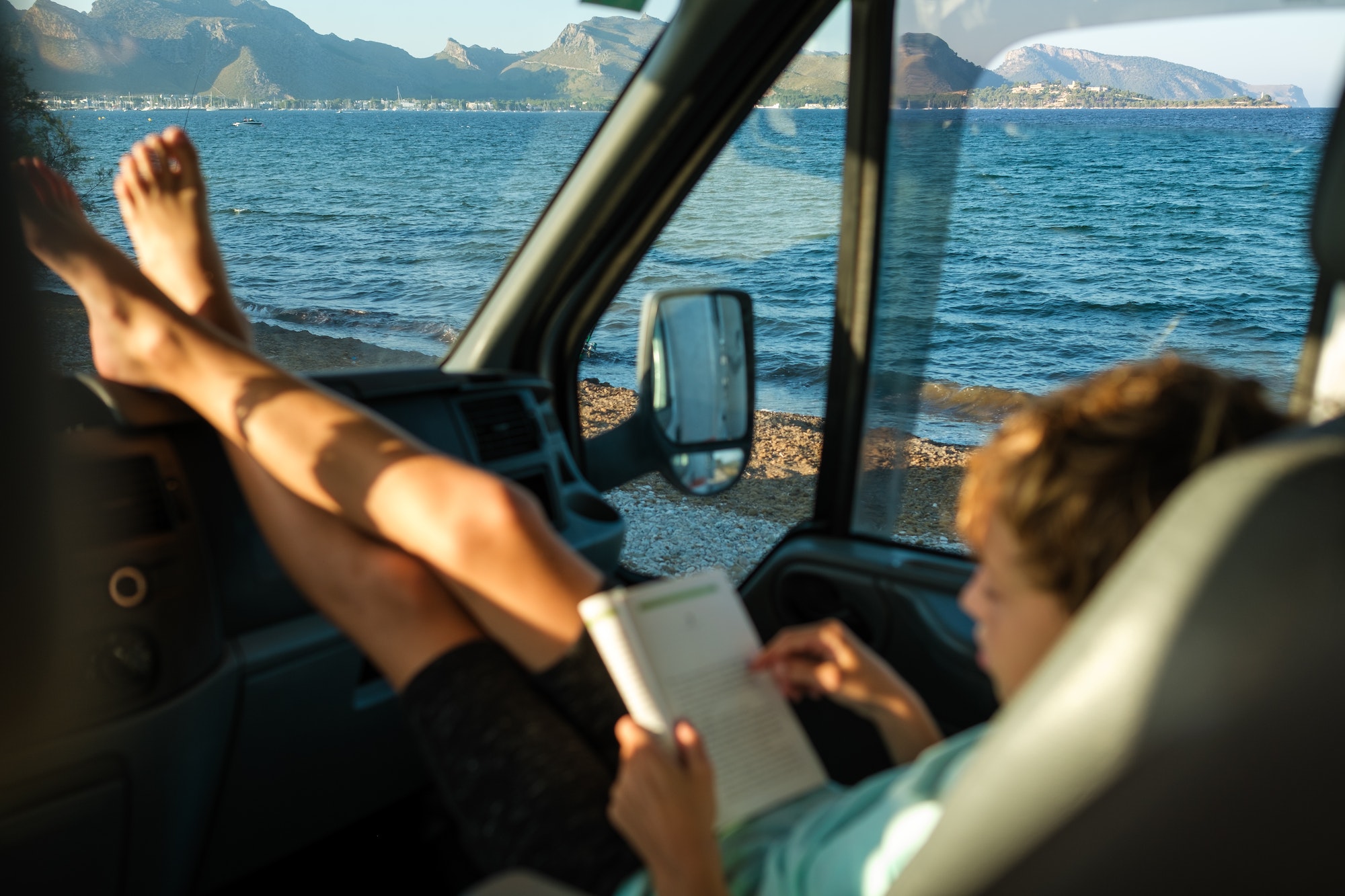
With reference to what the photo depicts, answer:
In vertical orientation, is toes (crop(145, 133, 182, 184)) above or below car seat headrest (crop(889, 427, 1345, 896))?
above

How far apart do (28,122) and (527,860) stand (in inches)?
43.4

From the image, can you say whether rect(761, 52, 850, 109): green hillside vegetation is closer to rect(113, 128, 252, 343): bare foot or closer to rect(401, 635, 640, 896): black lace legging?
rect(113, 128, 252, 343): bare foot

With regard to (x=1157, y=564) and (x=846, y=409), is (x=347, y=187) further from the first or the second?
(x=1157, y=564)

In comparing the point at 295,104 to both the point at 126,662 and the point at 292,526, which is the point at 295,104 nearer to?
the point at 292,526

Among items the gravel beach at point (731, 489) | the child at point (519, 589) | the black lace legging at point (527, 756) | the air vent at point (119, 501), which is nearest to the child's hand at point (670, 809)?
the child at point (519, 589)

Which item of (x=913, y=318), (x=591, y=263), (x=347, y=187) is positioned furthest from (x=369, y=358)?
(x=347, y=187)

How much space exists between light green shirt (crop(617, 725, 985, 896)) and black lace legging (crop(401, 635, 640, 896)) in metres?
0.10

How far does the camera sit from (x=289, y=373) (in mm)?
1834

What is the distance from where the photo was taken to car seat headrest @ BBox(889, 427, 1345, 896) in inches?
26.6

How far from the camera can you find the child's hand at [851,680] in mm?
1564

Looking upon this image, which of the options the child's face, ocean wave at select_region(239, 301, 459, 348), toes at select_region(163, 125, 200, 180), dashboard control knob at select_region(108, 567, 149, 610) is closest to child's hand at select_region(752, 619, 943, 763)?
the child's face

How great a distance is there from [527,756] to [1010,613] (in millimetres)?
815

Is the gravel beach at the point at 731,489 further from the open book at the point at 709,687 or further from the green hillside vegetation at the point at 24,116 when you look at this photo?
the open book at the point at 709,687

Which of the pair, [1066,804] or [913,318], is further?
[913,318]
